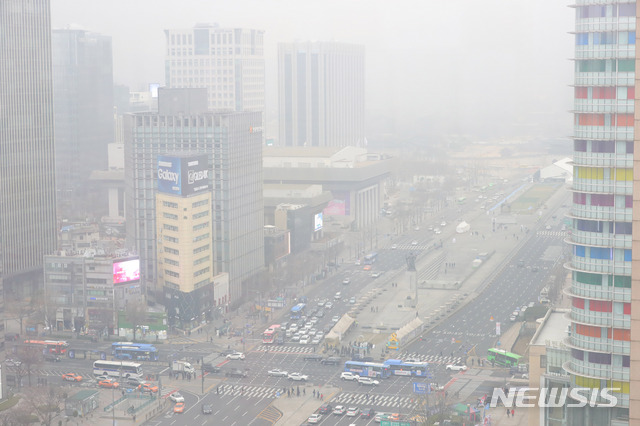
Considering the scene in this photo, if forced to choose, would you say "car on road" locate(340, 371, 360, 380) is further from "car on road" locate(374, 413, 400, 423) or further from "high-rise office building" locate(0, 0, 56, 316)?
"high-rise office building" locate(0, 0, 56, 316)

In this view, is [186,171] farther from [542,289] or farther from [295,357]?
[542,289]

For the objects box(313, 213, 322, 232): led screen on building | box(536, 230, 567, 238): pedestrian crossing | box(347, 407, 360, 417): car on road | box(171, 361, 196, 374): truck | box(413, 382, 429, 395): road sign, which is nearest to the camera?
box(347, 407, 360, 417): car on road

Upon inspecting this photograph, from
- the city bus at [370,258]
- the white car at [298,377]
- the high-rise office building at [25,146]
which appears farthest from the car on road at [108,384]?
the city bus at [370,258]

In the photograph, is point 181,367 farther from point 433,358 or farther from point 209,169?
point 209,169

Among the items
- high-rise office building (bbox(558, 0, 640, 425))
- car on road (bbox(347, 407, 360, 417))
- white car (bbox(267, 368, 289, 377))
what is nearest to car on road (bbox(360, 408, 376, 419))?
car on road (bbox(347, 407, 360, 417))

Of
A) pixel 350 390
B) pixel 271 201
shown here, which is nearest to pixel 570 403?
pixel 350 390
